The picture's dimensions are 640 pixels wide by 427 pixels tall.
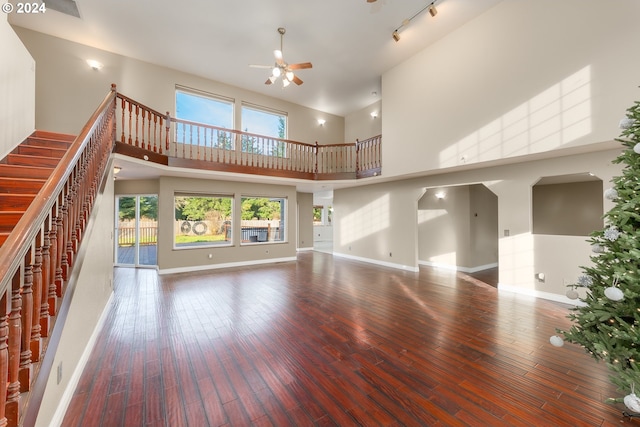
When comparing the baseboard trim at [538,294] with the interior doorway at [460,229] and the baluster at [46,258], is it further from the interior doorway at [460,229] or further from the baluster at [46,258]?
the baluster at [46,258]

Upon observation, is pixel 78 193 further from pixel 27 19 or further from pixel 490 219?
pixel 490 219

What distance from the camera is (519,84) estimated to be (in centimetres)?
423

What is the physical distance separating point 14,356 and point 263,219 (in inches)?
271

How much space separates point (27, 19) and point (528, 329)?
10178 mm

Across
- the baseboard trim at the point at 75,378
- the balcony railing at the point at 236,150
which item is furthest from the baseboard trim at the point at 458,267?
the baseboard trim at the point at 75,378

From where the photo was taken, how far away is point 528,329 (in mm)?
3244

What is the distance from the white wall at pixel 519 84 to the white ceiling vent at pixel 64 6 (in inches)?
270

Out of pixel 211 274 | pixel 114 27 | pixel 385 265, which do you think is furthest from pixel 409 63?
pixel 211 274

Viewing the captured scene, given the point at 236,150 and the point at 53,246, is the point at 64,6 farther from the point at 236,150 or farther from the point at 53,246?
the point at 53,246

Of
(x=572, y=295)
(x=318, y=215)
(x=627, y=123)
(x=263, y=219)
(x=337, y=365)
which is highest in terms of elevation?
(x=627, y=123)

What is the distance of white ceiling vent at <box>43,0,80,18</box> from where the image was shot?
446 centimetres

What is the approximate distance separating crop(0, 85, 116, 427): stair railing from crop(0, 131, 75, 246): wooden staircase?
0.60 meters

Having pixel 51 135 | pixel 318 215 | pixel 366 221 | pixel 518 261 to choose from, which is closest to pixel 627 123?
pixel 518 261

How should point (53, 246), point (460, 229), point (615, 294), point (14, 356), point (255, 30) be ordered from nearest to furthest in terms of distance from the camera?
point (14, 356)
point (53, 246)
point (615, 294)
point (255, 30)
point (460, 229)
